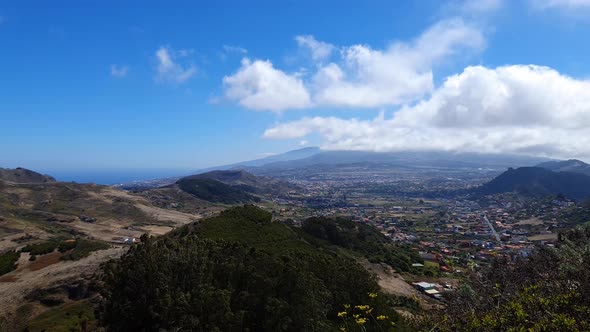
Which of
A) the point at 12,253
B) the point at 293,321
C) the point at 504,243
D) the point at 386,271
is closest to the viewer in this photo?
the point at 293,321

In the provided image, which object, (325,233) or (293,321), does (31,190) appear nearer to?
(325,233)

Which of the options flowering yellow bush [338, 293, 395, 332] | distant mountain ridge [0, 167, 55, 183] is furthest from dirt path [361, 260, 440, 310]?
distant mountain ridge [0, 167, 55, 183]

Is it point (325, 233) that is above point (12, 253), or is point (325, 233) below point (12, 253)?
below

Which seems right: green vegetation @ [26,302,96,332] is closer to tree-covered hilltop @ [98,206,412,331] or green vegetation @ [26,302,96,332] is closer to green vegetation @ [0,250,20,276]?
tree-covered hilltop @ [98,206,412,331]

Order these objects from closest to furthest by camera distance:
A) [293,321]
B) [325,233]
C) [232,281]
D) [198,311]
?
1. [198,311]
2. [293,321]
3. [232,281]
4. [325,233]

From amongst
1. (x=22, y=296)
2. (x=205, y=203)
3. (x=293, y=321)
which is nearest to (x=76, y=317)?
(x=22, y=296)

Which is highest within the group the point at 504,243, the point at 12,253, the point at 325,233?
the point at 12,253

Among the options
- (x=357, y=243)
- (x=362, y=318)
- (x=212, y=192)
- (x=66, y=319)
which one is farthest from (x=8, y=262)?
(x=212, y=192)
